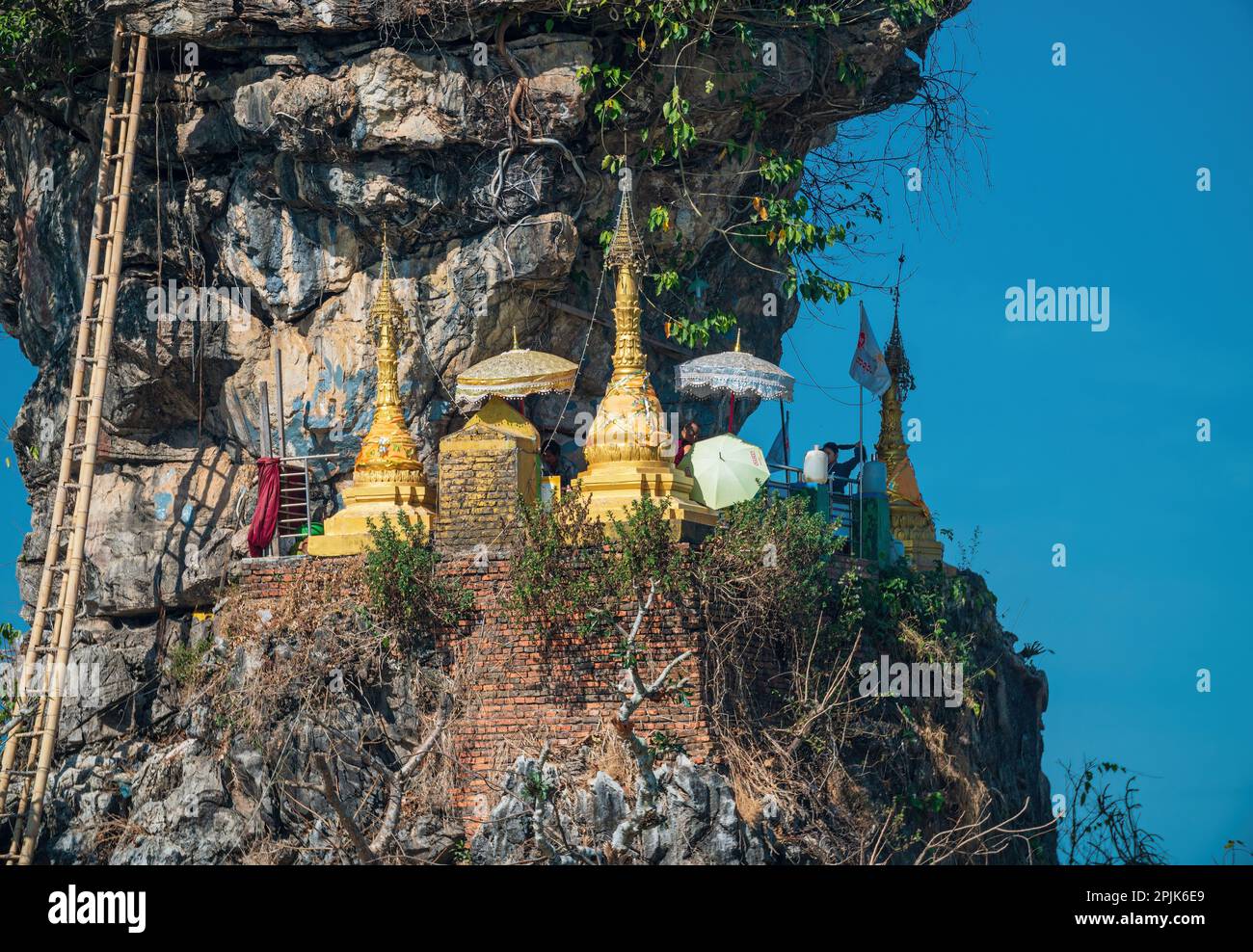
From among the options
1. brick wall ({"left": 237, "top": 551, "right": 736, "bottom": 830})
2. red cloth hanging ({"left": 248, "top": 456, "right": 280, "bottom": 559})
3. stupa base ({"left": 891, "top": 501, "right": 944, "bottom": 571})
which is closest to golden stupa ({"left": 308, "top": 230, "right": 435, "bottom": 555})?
red cloth hanging ({"left": 248, "top": 456, "right": 280, "bottom": 559})

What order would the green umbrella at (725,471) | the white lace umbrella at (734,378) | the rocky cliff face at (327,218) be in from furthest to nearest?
the rocky cliff face at (327,218) < the white lace umbrella at (734,378) < the green umbrella at (725,471)

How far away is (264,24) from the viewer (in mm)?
30141

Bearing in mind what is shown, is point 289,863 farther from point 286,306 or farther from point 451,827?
point 286,306

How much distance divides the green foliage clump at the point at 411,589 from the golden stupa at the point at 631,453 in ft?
5.49

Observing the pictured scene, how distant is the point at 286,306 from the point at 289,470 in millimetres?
1904

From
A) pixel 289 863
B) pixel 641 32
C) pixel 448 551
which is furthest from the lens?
pixel 641 32

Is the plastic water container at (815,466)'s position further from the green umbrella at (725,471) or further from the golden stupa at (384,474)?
the golden stupa at (384,474)

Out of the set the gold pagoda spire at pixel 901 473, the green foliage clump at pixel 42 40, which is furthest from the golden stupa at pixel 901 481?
the green foliage clump at pixel 42 40

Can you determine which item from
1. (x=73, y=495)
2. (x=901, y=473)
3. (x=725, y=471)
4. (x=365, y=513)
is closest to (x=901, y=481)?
(x=901, y=473)

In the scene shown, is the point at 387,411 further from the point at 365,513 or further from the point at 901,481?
the point at 901,481

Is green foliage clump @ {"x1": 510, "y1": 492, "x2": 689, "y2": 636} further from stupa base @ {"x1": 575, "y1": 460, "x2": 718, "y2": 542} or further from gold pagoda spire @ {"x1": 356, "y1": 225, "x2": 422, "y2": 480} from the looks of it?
gold pagoda spire @ {"x1": 356, "y1": 225, "x2": 422, "y2": 480}

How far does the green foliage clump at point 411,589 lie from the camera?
2723 centimetres

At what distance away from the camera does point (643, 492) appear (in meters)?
26.9

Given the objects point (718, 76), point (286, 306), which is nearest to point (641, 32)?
point (718, 76)
